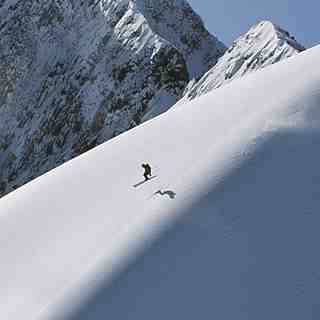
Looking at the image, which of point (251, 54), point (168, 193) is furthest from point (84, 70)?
point (168, 193)

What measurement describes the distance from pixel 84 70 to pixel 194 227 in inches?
2213

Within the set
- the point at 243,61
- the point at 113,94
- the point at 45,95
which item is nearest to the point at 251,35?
the point at 243,61

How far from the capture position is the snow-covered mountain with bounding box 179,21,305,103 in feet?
125

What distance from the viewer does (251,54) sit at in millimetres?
41000

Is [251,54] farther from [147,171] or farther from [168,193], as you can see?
[168,193]

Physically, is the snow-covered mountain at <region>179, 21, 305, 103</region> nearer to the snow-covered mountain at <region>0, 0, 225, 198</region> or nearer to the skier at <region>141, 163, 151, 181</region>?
the snow-covered mountain at <region>0, 0, 225, 198</region>

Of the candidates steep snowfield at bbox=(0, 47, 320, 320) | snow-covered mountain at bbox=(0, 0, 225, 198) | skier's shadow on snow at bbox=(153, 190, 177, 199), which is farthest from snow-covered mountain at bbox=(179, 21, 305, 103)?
skier's shadow on snow at bbox=(153, 190, 177, 199)

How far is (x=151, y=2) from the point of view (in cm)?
6519

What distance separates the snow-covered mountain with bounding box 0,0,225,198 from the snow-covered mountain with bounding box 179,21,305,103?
26.0 ft

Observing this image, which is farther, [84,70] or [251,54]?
[84,70]

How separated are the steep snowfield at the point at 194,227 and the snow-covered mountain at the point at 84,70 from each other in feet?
123

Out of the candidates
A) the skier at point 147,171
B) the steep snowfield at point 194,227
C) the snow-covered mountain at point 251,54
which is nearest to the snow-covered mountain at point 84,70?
the snow-covered mountain at point 251,54

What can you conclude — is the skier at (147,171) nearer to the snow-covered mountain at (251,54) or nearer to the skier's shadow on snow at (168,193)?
the skier's shadow on snow at (168,193)

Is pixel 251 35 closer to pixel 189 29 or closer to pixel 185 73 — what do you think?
pixel 185 73
